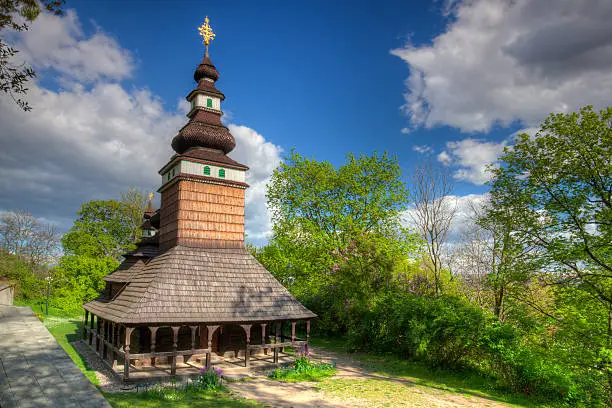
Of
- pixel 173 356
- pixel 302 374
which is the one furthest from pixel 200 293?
pixel 302 374

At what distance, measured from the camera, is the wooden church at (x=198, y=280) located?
14.2 m

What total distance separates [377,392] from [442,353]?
450 centimetres

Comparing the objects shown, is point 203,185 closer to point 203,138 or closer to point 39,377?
point 203,138

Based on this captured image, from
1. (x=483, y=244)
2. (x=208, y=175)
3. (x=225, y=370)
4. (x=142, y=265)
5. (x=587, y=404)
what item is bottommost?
(x=225, y=370)

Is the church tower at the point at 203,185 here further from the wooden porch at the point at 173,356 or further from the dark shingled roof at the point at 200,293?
the wooden porch at the point at 173,356

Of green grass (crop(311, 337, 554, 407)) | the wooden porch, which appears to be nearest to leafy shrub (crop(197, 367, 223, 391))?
the wooden porch

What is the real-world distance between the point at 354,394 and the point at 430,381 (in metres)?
3.66

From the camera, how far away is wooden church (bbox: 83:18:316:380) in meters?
14.2

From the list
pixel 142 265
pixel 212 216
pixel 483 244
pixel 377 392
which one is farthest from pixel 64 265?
pixel 483 244

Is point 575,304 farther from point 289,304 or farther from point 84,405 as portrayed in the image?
point 84,405

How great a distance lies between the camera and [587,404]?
1038cm

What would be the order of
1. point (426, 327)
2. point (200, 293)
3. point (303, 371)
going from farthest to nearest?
point (426, 327) → point (200, 293) → point (303, 371)

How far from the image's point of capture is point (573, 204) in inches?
432

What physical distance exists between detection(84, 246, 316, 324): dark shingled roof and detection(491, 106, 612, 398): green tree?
9.17 meters
